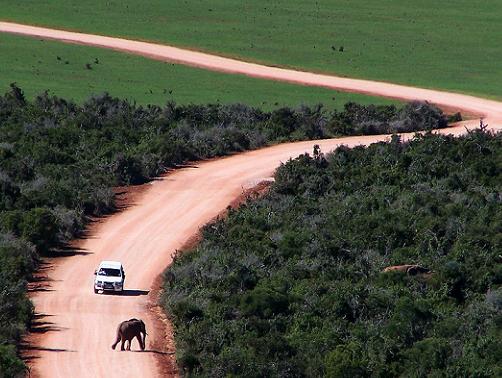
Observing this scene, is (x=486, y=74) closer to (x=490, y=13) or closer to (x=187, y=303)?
(x=490, y=13)

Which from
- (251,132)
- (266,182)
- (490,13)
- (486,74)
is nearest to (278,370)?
(266,182)

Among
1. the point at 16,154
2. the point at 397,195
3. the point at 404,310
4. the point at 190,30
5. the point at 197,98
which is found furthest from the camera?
the point at 190,30

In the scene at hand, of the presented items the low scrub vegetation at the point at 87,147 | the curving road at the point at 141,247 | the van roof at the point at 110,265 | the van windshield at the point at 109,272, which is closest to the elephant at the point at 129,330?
the curving road at the point at 141,247

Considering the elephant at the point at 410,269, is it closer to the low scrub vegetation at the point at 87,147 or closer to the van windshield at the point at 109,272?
the van windshield at the point at 109,272

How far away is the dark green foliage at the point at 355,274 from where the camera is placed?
34094 millimetres

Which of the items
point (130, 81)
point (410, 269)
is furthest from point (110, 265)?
point (130, 81)

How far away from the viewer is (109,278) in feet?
138

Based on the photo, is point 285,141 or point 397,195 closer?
point 397,195

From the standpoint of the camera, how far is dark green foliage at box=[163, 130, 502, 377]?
3409 centimetres

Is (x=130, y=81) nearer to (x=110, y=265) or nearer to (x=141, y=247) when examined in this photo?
(x=141, y=247)

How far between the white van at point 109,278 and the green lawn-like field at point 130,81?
30937 millimetres

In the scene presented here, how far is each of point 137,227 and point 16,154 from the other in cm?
922

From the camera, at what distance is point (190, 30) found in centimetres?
9344

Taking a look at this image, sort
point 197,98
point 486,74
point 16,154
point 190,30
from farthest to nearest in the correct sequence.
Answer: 1. point 190,30
2. point 486,74
3. point 197,98
4. point 16,154
